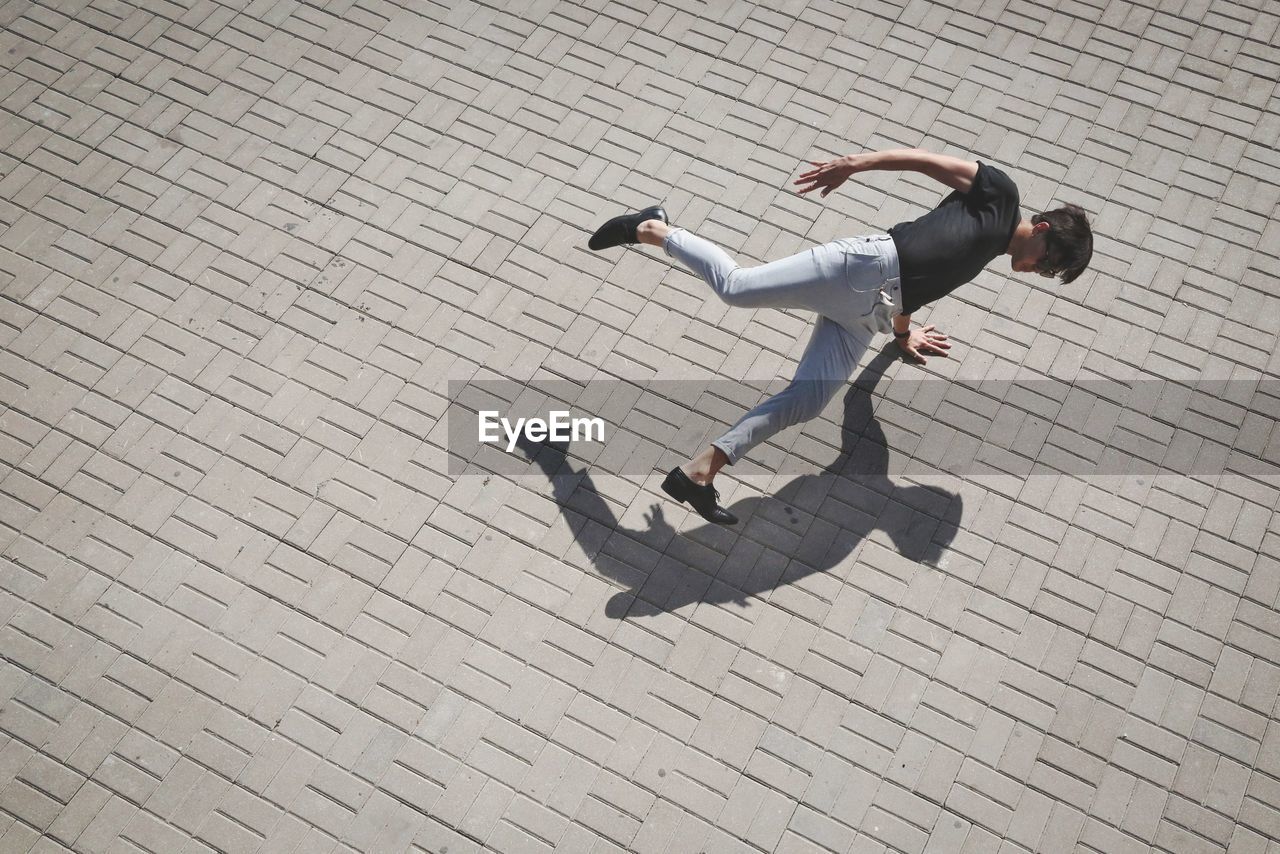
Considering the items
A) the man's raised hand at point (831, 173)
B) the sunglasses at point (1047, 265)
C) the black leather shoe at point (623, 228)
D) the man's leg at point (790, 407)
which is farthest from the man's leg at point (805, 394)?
the black leather shoe at point (623, 228)

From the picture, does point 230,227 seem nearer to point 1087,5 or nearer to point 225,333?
point 225,333

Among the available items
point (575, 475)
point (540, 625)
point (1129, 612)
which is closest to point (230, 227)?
point (575, 475)

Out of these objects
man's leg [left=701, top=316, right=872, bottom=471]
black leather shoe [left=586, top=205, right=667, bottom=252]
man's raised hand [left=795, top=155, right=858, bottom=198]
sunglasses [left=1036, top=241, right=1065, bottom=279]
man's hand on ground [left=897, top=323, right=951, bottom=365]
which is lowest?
man's hand on ground [left=897, top=323, right=951, bottom=365]

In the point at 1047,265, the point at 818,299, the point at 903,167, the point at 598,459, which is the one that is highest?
the point at 903,167

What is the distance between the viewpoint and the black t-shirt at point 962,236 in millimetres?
4215

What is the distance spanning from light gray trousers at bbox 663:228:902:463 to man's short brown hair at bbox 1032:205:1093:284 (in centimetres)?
62

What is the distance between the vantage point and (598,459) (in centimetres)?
491

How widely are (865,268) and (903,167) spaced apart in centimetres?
51

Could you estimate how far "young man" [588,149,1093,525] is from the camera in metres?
4.22
